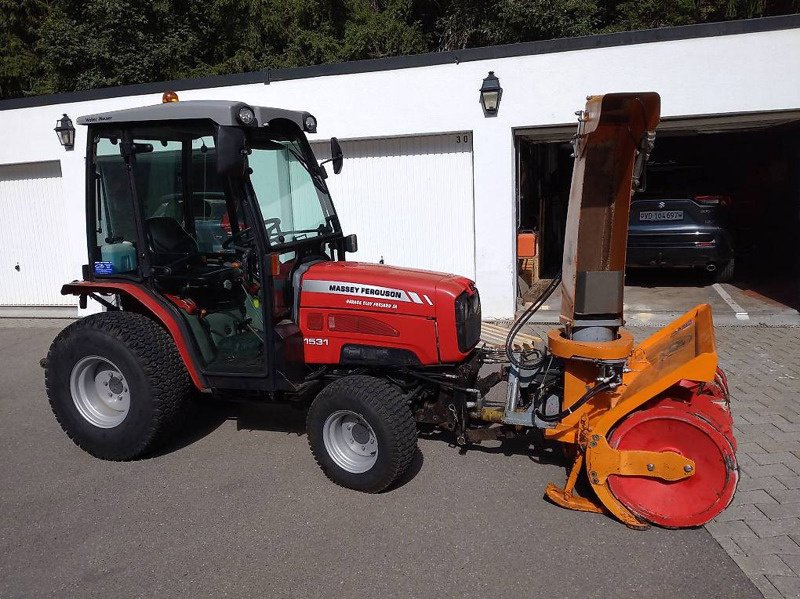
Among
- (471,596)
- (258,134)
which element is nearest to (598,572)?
(471,596)

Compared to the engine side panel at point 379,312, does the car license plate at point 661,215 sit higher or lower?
higher

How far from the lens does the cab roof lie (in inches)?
162

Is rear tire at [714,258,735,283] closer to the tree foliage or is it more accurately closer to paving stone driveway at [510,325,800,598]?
paving stone driveway at [510,325,800,598]

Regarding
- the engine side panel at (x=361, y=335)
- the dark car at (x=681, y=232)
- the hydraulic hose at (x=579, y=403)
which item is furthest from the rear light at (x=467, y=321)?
the dark car at (x=681, y=232)

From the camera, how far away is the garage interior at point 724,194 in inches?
362

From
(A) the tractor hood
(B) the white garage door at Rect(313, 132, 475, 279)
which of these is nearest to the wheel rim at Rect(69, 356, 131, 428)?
(A) the tractor hood

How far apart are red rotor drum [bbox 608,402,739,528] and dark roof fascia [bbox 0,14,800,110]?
561 cm

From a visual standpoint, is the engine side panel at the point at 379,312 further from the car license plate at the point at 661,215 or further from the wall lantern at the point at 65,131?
the wall lantern at the point at 65,131

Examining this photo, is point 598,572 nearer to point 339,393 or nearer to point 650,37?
point 339,393

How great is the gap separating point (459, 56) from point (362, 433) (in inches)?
227

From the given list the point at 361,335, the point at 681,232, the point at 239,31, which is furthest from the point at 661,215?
the point at 239,31

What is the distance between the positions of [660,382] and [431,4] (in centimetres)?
1779

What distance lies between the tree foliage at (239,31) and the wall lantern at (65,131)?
26.9 ft

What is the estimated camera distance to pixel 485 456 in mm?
4734
